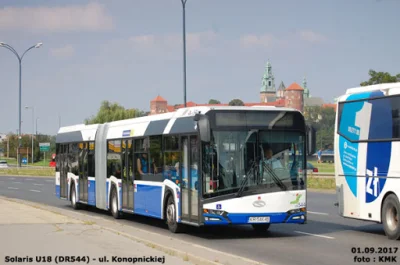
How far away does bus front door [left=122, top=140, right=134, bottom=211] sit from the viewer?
75.3 feet

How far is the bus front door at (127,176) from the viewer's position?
22938 millimetres

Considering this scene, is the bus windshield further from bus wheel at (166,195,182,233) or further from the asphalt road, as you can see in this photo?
bus wheel at (166,195,182,233)

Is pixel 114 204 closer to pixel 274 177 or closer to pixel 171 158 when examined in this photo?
pixel 171 158

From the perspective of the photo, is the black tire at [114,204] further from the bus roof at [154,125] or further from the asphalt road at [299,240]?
the bus roof at [154,125]

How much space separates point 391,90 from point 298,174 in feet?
8.59

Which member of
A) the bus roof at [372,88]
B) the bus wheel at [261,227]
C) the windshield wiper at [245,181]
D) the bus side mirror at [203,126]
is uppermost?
the bus roof at [372,88]

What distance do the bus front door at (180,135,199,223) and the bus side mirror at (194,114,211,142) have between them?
0.60m

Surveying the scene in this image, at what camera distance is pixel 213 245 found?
1672 centimetres

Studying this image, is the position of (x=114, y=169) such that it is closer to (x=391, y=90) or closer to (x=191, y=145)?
(x=191, y=145)

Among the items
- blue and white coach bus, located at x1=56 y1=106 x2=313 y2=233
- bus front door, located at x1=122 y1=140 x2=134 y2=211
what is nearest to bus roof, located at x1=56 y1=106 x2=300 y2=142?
blue and white coach bus, located at x1=56 y1=106 x2=313 y2=233

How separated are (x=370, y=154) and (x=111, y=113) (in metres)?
133

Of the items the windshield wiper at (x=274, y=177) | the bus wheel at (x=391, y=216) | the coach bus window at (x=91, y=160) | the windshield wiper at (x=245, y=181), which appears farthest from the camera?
the coach bus window at (x=91, y=160)

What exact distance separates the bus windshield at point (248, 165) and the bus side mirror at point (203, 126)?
351 mm

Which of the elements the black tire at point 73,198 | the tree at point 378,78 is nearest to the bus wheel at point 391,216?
the black tire at point 73,198
